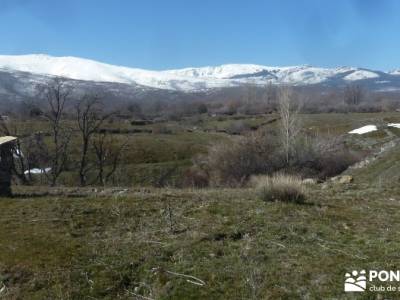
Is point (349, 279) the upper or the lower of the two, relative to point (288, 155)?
upper

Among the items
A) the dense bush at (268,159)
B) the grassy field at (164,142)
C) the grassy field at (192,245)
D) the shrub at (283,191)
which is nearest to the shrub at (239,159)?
the dense bush at (268,159)

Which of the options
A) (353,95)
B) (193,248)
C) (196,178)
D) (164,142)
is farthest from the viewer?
(353,95)

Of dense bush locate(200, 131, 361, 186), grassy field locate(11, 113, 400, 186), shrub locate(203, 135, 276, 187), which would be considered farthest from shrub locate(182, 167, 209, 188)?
grassy field locate(11, 113, 400, 186)

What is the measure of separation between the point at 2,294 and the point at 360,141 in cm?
5648

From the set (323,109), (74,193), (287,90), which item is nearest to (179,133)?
(287,90)

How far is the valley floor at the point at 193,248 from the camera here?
7.86m

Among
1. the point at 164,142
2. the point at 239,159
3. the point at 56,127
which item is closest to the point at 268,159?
the point at 239,159

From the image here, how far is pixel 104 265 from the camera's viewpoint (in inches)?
347

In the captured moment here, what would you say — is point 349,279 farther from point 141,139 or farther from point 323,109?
point 323,109

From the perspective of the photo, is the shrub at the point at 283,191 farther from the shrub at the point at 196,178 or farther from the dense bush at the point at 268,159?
the shrub at the point at 196,178

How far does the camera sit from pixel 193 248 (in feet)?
30.6

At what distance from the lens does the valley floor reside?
786 centimetres

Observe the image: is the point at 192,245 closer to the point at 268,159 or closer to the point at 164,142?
the point at 268,159

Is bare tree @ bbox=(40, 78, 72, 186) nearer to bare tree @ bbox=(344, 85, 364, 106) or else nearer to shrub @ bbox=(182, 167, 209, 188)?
shrub @ bbox=(182, 167, 209, 188)
